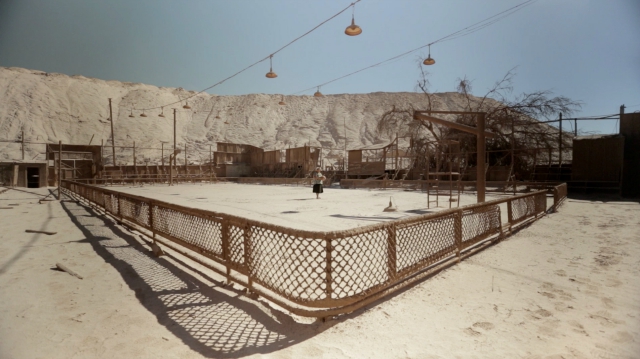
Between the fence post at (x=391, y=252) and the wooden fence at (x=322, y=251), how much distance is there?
0.01 m

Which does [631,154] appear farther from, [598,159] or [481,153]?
[481,153]

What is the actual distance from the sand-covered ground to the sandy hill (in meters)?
44.6

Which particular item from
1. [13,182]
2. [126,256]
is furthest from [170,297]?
[13,182]

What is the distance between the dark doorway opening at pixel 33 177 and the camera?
26688 mm

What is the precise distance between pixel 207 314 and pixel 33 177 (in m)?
34.1

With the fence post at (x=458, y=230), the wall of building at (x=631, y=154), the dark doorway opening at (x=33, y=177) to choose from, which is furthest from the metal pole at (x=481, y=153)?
the dark doorway opening at (x=33, y=177)

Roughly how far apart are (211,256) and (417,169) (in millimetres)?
22371

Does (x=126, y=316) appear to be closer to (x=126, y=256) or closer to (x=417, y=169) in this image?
(x=126, y=256)

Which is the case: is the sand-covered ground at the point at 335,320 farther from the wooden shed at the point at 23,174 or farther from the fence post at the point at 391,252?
the wooden shed at the point at 23,174

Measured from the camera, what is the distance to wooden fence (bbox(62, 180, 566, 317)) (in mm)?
2836

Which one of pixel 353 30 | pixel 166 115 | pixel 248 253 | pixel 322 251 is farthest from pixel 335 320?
pixel 166 115

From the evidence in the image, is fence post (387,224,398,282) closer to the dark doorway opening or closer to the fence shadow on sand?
the fence shadow on sand

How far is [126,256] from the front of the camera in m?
5.15

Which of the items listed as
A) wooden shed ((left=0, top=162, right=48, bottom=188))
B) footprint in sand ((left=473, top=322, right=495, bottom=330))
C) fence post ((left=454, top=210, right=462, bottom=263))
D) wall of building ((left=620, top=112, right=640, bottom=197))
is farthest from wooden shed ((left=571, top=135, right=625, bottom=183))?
wooden shed ((left=0, top=162, right=48, bottom=188))
